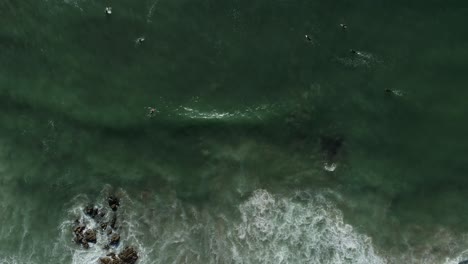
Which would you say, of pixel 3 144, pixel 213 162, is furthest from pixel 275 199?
pixel 3 144

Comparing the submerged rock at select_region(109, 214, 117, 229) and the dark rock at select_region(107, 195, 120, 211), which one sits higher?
the dark rock at select_region(107, 195, 120, 211)

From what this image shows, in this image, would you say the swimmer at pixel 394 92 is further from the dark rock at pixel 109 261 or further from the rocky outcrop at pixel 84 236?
the rocky outcrop at pixel 84 236

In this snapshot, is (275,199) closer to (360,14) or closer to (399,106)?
(399,106)

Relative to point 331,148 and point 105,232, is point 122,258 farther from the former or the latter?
point 331,148

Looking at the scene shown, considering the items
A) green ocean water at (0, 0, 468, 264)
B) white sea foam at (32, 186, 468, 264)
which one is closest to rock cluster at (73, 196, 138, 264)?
white sea foam at (32, 186, 468, 264)

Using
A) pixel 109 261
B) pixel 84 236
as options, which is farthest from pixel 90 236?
pixel 109 261

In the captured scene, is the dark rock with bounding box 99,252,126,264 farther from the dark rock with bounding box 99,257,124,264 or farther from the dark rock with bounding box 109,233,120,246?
the dark rock with bounding box 109,233,120,246

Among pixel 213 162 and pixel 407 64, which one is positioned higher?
pixel 407 64
